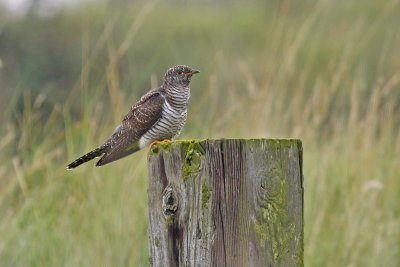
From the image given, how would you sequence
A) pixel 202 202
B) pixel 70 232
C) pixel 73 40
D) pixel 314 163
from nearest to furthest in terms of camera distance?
pixel 202 202 → pixel 70 232 → pixel 314 163 → pixel 73 40

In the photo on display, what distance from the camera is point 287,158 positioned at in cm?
306

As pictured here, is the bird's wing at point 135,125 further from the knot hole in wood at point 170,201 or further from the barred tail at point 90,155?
the knot hole in wood at point 170,201

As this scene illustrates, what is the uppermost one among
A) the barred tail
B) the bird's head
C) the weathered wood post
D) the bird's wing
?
the bird's head

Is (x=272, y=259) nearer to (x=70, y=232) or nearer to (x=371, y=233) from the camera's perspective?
(x=70, y=232)

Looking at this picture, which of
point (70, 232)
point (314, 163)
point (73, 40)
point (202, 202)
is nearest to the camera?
point (202, 202)

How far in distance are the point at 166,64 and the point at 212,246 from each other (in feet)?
43.0

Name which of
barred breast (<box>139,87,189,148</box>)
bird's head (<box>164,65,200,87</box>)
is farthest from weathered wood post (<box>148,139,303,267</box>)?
bird's head (<box>164,65,200,87</box>)

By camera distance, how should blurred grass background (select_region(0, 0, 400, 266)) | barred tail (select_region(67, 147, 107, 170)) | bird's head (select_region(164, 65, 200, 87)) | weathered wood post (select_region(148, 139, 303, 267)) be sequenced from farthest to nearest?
blurred grass background (select_region(0, 0, 400, 266)), bird's head (select_region(164, 65, 200, 87)), barred tail (select_region(67, 147, 107, 170)), weathered wood post (select_region(148, 139, 303, 267))

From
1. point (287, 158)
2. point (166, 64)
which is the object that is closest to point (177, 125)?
point (287, 158)

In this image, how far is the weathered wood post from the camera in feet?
9.84

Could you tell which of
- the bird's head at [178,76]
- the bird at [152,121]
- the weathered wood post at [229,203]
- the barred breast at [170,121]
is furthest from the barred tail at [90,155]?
the weathered wood post at [229,203]

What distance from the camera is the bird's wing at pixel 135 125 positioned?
5.08 m

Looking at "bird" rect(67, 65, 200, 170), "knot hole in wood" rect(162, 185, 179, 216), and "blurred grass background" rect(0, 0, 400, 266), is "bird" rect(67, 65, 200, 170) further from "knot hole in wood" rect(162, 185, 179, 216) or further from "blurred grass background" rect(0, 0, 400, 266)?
"knot hole in wood" rect(162, 185, 179, 216)

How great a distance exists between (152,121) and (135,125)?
0.10 metres
